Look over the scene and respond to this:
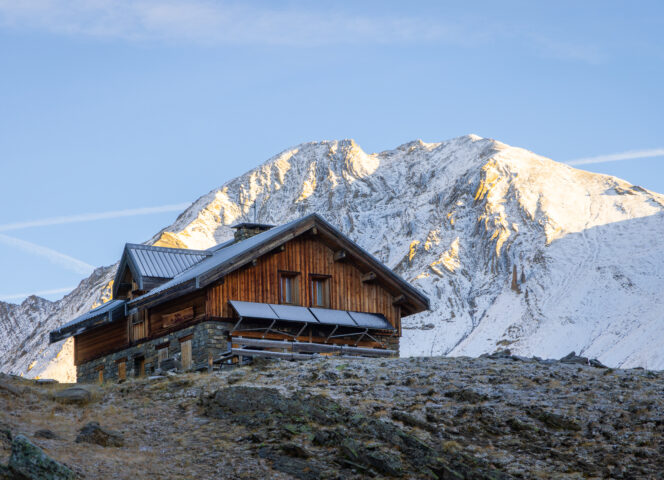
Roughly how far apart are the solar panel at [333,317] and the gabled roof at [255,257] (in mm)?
2485

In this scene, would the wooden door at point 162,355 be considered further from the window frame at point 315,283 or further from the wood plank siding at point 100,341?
the window frame at point 315,283

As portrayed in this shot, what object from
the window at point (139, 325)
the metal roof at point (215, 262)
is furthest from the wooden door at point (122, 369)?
the metal roof at point (215, 262)

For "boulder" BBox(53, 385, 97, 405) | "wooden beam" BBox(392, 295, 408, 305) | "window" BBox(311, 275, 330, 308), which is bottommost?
"boulder" BBox(53, 385, 97, 405)

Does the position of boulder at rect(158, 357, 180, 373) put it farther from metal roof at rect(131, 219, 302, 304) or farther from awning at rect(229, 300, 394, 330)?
awning at rect(229, 300, 394, 330)

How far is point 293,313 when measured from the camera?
36438mm

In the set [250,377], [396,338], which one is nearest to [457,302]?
[396,338]

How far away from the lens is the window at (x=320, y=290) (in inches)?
1505

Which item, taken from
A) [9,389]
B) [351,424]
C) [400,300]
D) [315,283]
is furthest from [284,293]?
[351,424]

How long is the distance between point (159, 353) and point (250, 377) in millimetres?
12577

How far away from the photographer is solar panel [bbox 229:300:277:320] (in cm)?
3461

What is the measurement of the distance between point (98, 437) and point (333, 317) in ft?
62.7

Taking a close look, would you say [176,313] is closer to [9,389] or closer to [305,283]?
[305,283]

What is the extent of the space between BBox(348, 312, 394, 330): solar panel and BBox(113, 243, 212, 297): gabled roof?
286 inches

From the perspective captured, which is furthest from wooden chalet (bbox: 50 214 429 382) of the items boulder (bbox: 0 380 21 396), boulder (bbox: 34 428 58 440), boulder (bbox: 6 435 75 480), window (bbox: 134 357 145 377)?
boulder (bbox: 6 435 75 480)
